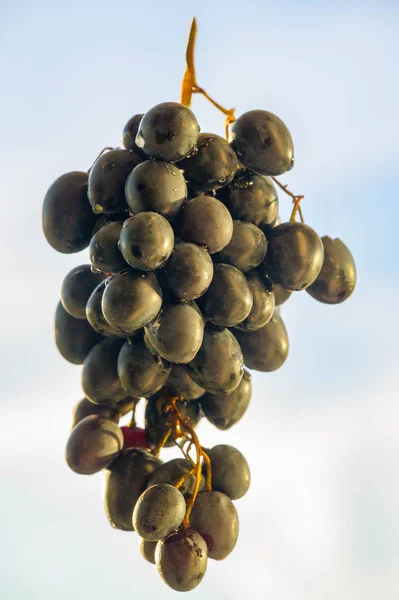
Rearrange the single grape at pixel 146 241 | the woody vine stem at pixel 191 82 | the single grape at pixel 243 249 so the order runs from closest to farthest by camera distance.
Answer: the single grape at pixel 146 241, the single grape at pixel 243 249, the woody vine stem at pixel 191 82

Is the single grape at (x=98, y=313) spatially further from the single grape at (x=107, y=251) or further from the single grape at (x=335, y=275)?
the single grape at (x=335, y=275)

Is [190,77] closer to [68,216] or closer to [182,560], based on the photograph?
[68,216]

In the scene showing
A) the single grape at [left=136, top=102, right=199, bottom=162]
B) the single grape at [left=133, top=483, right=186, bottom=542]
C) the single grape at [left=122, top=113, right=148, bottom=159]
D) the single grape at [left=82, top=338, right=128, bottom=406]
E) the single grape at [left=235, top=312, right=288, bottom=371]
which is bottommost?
the single grape at [left=133, top=483, right=186, bottom=542]

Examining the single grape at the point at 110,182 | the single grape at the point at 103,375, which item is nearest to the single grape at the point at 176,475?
the single grape at the point at 103,375

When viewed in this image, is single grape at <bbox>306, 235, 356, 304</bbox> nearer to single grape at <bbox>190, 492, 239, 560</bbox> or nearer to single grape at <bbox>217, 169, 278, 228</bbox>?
single grape at <bbox>217, 169, 278, 228</bbox>

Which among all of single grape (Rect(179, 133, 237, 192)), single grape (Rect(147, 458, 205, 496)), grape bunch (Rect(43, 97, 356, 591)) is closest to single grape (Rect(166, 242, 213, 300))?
grape bunch (Rect(43, 97, 356, 591))
